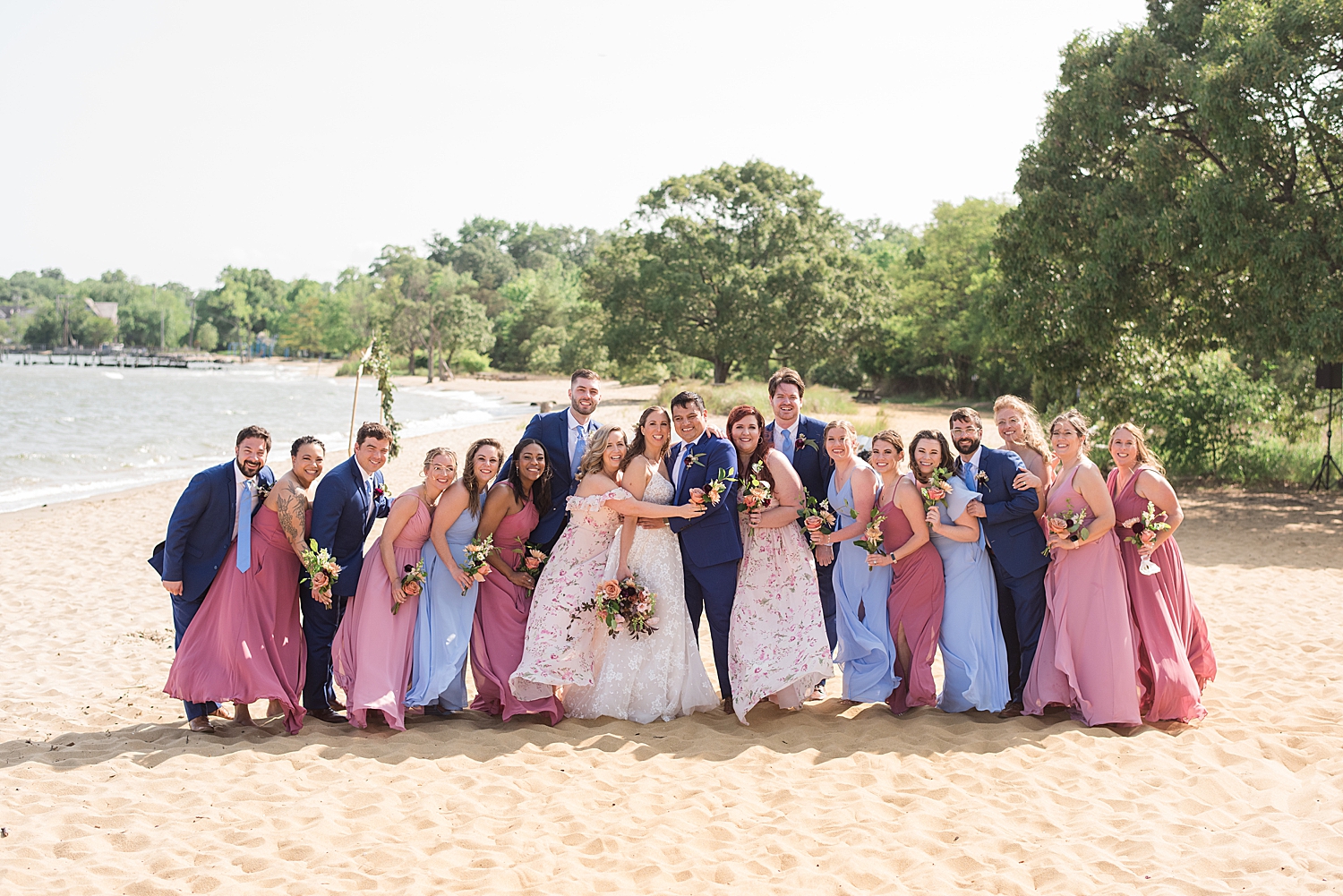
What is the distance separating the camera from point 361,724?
6.08m

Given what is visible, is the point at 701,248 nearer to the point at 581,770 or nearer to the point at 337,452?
the point at 337,452

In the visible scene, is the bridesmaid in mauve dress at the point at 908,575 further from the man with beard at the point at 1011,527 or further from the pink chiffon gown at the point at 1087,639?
the pink chiffon gown at the point at 1087,639

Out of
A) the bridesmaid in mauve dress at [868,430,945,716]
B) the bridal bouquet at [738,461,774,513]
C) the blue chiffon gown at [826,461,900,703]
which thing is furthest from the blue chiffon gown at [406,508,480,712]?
the bridesmaid in mauve dress at [868,430,945,716]

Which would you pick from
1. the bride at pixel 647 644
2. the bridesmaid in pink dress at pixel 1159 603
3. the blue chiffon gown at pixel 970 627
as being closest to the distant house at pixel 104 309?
the bride at pixel 647 644

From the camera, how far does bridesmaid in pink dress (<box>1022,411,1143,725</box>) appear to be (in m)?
6.04

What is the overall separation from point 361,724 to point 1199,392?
16.7 m

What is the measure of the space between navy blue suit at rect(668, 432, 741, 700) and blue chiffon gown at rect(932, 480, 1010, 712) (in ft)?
4.62

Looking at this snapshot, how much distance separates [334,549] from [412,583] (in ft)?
1.97

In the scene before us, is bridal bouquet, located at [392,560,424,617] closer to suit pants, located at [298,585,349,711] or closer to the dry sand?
suit pants, located at [298,585,349,711]

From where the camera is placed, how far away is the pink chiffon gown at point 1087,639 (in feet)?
19.8

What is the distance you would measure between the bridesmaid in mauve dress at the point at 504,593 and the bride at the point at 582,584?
0.44ft

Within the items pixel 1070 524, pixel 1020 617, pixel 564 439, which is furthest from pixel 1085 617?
pixel 564 439

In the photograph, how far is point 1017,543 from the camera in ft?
20.9

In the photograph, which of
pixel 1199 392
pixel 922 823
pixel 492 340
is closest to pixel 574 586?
pixel 922 823
